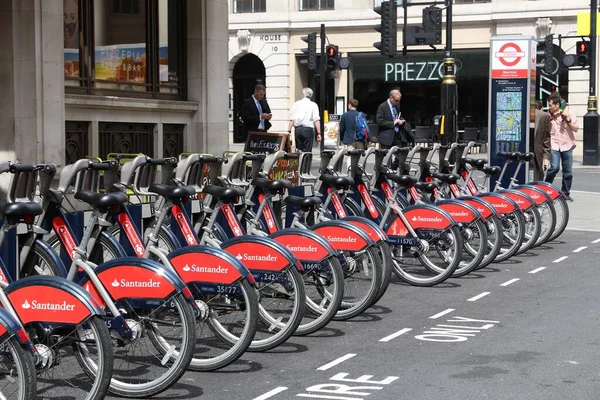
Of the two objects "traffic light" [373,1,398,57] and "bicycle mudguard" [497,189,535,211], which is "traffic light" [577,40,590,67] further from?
"bicycle mudguard" [497,189,535,211]

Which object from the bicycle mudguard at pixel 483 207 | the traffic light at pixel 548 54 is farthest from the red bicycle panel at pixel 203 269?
the traffic light at pixel 548 54

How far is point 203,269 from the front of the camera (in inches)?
257

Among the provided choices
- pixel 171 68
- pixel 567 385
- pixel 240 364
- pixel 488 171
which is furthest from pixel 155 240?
pixel 171 68

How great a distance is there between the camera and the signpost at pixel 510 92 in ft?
51.3

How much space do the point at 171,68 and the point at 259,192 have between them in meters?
7.93

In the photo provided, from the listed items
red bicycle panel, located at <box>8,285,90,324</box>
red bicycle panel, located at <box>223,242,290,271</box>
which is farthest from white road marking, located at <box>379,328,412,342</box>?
red bicycle panel, located at <box>8,285,90,324</box>

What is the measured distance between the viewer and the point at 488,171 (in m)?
12.4

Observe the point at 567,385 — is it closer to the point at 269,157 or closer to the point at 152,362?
the point at 152,362

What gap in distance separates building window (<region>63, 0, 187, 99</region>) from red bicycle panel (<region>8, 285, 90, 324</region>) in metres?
8.96

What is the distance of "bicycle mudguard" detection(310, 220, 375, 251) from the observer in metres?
8.00

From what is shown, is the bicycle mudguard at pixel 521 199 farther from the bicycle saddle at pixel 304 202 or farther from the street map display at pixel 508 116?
the bicycle saddle at pixel 304 202

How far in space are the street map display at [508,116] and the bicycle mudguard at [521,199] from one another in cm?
393

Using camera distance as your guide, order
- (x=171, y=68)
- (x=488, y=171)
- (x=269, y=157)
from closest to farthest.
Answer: (x=269, y=157)
(x=488, y=171)
(x=171, y=68)

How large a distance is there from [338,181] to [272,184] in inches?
50.4
